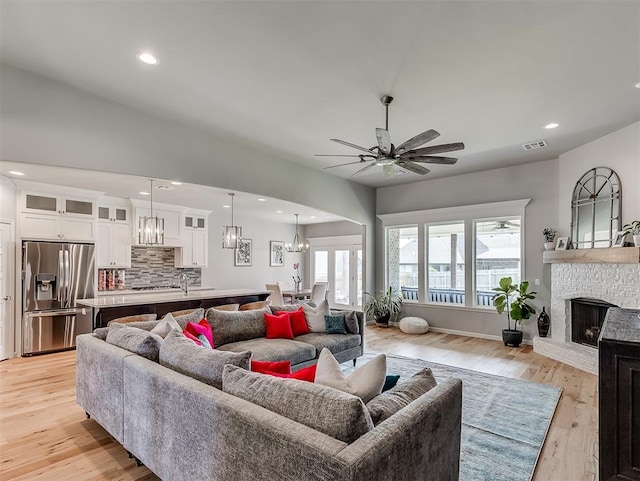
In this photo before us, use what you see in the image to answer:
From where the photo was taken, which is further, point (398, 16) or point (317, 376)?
point (398, 16)

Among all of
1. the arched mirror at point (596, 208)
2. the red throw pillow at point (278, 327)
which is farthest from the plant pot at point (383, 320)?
the arched mirror at point (596, 208)

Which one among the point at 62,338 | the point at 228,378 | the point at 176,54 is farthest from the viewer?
the point at 62,338

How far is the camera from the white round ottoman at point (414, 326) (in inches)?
264

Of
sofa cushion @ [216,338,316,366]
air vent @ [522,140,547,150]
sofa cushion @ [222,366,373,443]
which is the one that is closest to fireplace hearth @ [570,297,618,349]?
air vent @ [522,140,547,150]

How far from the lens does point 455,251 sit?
6852mm

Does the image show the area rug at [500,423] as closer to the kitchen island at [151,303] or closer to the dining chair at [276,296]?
the kitchen island at [151,303]

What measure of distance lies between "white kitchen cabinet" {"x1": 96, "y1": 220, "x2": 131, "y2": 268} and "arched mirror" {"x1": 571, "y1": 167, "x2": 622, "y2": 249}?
792 centimetres

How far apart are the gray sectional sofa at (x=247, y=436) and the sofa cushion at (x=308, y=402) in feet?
0.14

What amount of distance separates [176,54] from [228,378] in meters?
2.52

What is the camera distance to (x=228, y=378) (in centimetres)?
183

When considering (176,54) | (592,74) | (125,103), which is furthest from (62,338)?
(592,74)

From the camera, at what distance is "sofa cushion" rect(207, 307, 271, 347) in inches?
154

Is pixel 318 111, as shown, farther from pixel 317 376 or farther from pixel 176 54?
pixel 317 376

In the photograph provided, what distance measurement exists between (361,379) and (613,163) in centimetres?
496
